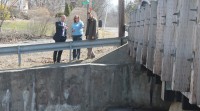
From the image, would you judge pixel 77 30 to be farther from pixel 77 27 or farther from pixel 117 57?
pixel 117 57

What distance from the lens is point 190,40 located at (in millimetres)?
5469

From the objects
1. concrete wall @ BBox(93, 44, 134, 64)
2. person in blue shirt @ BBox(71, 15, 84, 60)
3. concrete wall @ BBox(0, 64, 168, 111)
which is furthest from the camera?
person in blue shirt @ BBox(71, 15, 84, 60)

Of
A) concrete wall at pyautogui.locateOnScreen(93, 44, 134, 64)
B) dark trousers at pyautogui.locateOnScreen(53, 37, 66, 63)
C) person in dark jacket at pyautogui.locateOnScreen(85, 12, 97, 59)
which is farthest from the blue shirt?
concrete wall at pyautogui.locateOnScreen(93, 44, 134, 64)

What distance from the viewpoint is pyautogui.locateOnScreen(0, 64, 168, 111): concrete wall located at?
11180 mm

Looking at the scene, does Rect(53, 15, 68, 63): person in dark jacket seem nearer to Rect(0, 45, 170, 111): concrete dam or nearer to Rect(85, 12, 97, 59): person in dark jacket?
Rect(85, 12, 97, 59): person in dark jacket

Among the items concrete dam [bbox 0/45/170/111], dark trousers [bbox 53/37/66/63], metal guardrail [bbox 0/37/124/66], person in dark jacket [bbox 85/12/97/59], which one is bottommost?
concrete dam [bbox 0/45/170/111]

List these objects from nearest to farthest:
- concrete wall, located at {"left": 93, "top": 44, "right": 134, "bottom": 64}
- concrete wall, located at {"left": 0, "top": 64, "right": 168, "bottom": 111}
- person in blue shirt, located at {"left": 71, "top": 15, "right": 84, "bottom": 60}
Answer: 1. concrete wall, located at {"left": 0, "top": 64, "right": 168, "bottom": 111}
2. concrete wall, located at {"left": 93, "top": 44, "right": 134, "bottom": 64}
3. person in blue shirt, located at {"left": 71, "top": 15, "right": 84, "bottom": 60}

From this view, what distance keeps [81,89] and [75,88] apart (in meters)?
A: 0.17

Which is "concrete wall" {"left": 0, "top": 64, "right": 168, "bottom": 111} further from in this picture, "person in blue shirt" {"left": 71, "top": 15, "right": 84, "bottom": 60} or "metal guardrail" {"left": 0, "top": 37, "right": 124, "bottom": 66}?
"person in blue shirt" {"left": 71, "top": 15, "right": 84, "bottom": 60}

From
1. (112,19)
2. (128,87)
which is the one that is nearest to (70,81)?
(128,87)

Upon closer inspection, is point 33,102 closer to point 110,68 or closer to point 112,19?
point 110,68

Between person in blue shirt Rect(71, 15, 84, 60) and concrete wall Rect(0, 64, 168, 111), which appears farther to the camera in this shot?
person in blue shirt Rect(71, 15, 84, 60)

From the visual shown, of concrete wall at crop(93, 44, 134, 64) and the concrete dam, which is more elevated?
concrete wall at crop(93, 44, 134, 64)

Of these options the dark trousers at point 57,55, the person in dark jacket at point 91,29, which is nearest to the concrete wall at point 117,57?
the person in dark jacket at point 91,29
